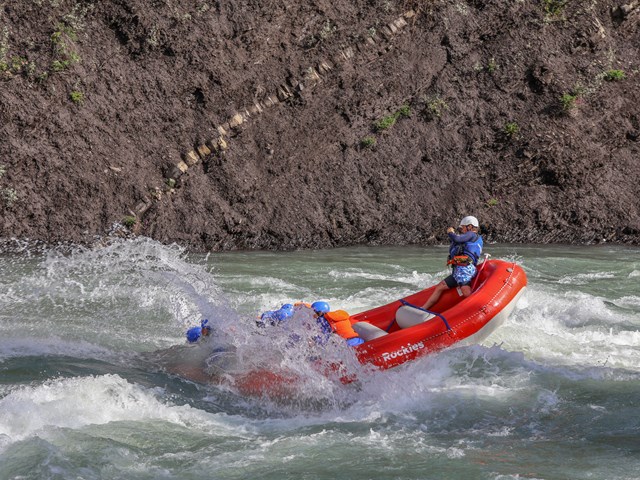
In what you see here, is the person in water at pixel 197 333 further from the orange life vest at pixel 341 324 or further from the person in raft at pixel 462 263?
the person in raft at pixel 462 263

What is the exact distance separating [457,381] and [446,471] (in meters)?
2.00

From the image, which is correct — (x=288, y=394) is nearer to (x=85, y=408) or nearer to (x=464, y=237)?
(x=85, y=408)

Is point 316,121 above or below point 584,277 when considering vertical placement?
above

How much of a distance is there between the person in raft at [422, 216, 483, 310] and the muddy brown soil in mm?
6118

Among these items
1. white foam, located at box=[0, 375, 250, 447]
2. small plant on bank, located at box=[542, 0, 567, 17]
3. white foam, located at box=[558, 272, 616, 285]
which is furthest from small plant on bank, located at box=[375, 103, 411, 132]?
white foam, located at box=[0, 375, 250, 447]

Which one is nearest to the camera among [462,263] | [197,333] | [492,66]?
[197,333]

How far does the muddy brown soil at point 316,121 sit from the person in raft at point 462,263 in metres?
6.12

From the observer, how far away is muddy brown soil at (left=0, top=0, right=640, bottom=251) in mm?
15180

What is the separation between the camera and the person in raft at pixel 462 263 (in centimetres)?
920

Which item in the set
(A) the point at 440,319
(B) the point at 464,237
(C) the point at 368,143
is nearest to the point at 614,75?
(C) the point at 368,143

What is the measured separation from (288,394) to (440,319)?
1.79m

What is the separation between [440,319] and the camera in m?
8.26

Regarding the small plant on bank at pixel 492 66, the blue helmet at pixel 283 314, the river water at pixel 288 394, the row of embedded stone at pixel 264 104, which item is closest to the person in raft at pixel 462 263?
the river water at pixel 288 394

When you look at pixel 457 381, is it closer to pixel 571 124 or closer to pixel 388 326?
pixel 388 326
